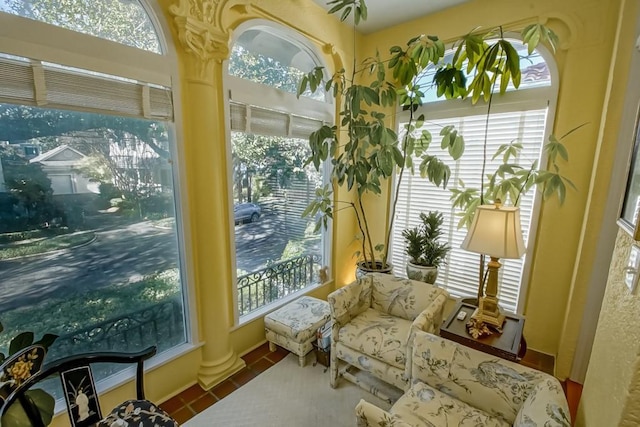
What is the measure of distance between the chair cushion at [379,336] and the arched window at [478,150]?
3.51 ft

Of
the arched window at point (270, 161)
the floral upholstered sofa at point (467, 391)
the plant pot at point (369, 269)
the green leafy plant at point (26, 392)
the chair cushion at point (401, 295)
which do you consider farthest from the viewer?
the plant pot at point (369, 269)

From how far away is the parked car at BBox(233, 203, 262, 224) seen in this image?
2309 mm

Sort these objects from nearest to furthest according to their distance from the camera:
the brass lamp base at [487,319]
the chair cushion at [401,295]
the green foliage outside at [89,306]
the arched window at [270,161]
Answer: the green foliage outside at [89,306], the brass lamp base at [487,319], the chair cushion at [401,295], the arched window at [270,161]

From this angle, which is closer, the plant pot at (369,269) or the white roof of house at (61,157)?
the white roof of house at (61,157)

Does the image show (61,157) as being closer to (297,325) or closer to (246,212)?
(246,212)

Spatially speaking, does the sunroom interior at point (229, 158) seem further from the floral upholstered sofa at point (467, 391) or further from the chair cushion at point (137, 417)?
the chair cushion at point (137, 417)

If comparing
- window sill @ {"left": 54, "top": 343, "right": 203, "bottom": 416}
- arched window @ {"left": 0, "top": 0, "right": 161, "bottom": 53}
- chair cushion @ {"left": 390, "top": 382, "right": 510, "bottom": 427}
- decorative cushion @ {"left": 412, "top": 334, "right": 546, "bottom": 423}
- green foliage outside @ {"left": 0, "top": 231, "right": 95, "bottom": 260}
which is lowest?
window sill @ {"left": 54, "top": 343, "right": 203, "bottom": 416}

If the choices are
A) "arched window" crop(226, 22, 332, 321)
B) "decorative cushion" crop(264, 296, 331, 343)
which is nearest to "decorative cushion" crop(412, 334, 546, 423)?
"decorative cushion" crop(264, 296, 331, 343)

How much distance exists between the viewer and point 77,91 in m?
1.42

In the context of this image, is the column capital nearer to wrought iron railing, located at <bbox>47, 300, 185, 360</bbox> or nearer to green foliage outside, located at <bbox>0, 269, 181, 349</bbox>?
green foliage outside, located at <bbox>0, 269, 181, 349</bbox>

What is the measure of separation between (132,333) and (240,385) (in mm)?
853

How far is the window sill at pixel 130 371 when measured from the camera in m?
1.54

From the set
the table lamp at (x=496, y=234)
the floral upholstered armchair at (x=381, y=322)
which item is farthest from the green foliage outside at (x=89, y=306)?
the table lamp at (x=496, y=234)

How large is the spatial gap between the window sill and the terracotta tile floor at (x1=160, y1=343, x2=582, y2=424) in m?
0.30
